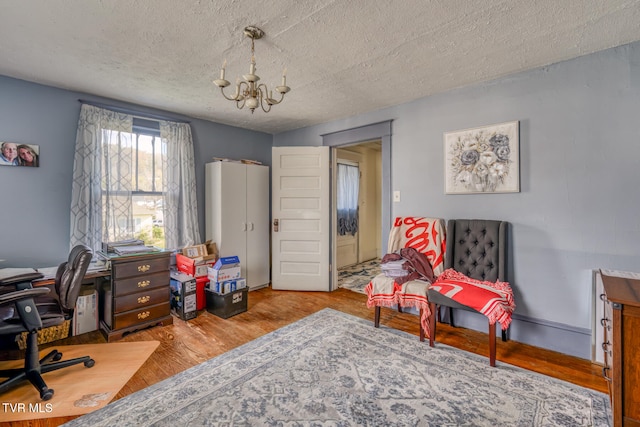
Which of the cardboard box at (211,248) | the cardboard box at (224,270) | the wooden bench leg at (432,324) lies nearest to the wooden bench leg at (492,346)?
the wooden bench leg at (432,324)

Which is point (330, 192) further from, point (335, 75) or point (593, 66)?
point (593, 66)

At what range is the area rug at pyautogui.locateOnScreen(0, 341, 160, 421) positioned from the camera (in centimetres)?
170

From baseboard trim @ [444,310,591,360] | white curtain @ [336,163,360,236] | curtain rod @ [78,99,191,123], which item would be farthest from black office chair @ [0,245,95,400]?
white curtain @ [336,163,360,236]

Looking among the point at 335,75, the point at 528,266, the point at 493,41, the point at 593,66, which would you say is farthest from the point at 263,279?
the point at 593,66

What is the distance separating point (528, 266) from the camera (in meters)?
2.54

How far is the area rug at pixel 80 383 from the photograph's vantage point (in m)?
1.70

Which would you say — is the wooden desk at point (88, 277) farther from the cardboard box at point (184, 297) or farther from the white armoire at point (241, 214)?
the white armoire at point (241, 214)

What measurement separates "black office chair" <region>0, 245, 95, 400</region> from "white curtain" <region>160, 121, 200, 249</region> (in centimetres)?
142

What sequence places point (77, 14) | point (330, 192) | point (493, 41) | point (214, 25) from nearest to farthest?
point (77, 14)
point (214, 25)
point (493, 41)
point (330, 192)

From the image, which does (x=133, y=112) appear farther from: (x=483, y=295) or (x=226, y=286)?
(x=483, y=295)

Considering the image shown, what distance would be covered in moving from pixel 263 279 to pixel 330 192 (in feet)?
5.27

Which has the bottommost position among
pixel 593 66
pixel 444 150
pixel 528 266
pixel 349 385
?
pixel 349 385

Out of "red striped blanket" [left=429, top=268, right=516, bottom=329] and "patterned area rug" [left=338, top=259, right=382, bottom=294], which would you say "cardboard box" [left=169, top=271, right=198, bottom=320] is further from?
"red striped blanket" [left=429, top=268, right=516, bottom=329]

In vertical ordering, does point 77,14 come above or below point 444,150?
above
